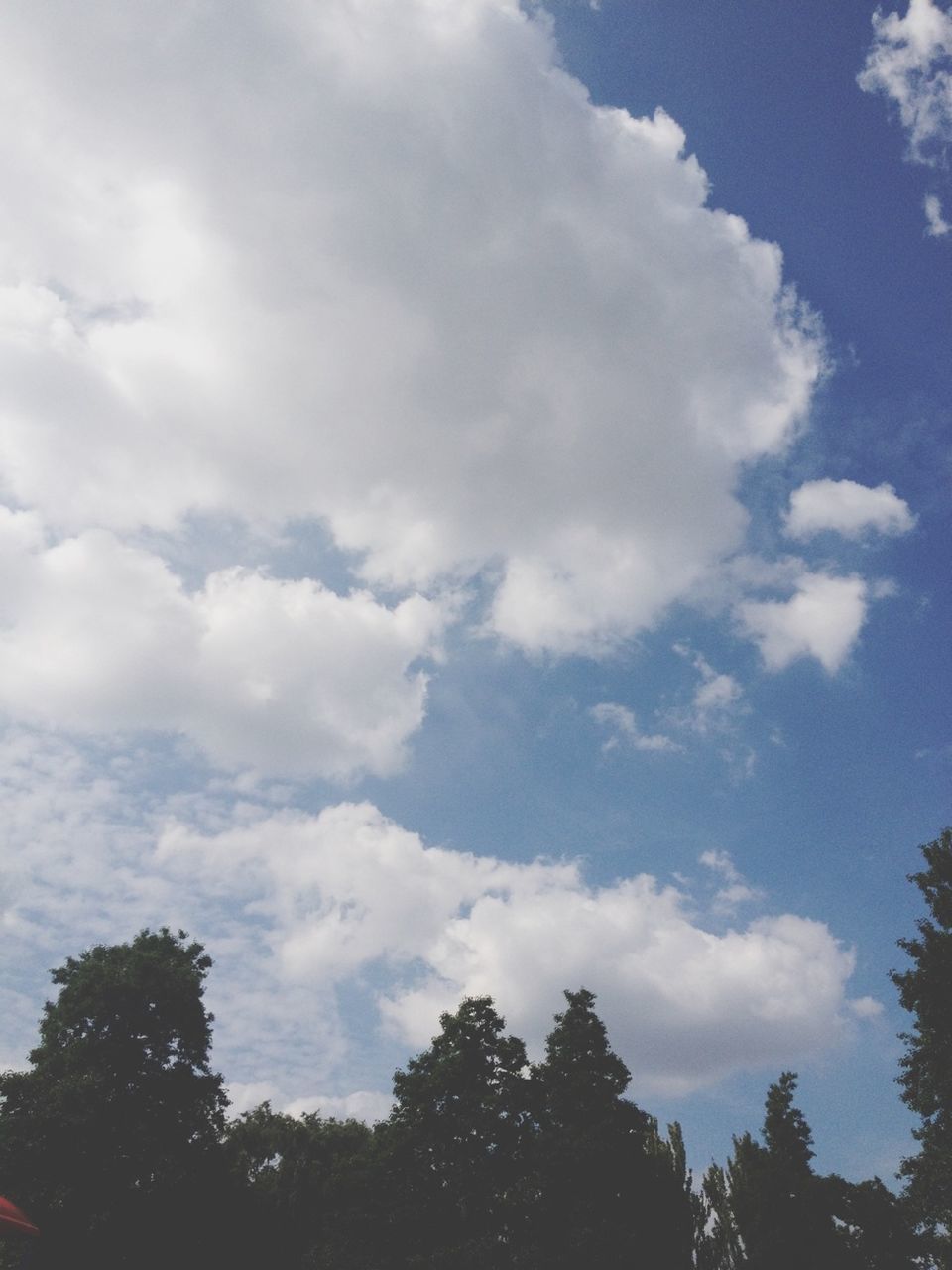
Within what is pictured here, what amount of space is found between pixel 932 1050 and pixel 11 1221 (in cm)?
3087

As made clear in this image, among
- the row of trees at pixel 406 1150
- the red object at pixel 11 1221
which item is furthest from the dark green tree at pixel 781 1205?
the red object at pixel 11 1221

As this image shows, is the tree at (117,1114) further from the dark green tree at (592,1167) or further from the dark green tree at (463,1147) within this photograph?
the dark green tree at (592,1167)

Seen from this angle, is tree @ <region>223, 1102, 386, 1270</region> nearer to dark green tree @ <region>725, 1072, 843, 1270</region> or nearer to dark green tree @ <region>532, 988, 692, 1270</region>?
dark green tree @ <region>532, 988, 692, 1270</region>

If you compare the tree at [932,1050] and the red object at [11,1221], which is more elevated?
the tree at [932,1050]

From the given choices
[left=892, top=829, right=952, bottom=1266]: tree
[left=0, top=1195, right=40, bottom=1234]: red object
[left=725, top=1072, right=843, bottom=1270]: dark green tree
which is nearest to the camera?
[left=0, top=1195, right=40, bottom=1234]: red object

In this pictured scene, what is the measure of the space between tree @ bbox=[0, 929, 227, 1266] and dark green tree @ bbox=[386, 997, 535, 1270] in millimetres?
8589

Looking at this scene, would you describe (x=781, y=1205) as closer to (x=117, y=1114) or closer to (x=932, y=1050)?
(x=932, y=1050)

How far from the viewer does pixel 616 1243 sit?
29500 mm

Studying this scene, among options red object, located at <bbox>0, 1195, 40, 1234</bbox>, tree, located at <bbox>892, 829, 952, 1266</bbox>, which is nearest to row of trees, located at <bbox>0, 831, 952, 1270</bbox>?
tree, located at <bbox>892, 829, 952, 1266</bbox>

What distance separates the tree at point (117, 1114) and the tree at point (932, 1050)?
28153mm

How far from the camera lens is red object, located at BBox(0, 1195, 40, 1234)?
17.5 meters

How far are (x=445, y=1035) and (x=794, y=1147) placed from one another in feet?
106

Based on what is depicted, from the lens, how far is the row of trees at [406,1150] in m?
30.4

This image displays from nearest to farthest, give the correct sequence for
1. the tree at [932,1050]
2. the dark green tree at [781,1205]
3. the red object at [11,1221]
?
the red object at [11,1221] < the tree at [932,1050] < the dark green tree at [781,1205]
